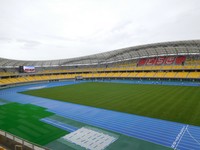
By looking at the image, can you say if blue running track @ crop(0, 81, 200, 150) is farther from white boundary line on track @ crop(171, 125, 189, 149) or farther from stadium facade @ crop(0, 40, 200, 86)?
stadium facade @ crop(0, 40, 200, 86)

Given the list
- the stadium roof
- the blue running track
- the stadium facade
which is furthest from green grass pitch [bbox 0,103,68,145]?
the stadium roof

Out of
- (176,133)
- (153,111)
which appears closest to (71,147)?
(176,133)

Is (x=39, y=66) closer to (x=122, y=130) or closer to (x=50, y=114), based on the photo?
(x=50, y=114)

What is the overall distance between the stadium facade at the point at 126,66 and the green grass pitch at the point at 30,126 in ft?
102

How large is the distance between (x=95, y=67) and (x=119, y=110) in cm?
5065

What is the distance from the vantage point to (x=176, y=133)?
474 inches

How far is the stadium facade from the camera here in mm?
45812

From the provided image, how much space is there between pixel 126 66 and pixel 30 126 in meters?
50.6

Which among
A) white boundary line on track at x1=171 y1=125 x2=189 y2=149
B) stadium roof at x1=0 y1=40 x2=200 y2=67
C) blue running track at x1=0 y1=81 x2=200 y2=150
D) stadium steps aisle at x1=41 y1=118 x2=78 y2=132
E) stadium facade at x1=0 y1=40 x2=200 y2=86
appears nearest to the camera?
white boundary line on track at x1=171 y1=125 x2=189 y2=149

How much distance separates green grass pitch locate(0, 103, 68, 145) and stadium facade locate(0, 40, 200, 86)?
31166 millimetres

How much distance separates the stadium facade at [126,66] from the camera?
45.8 m

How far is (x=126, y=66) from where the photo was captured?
60406 millimetres

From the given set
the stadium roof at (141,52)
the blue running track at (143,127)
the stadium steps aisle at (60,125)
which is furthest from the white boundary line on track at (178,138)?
the stadium roof at (141,52)

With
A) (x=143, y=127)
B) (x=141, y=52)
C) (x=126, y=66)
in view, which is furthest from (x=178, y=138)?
(x=126, y=66)
